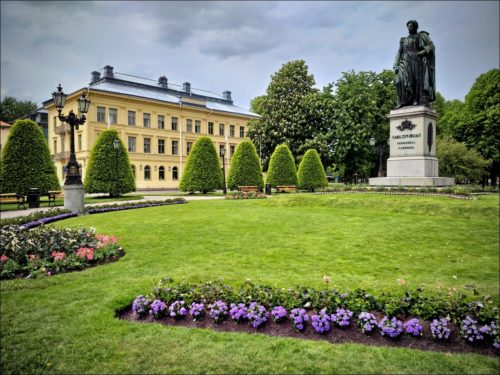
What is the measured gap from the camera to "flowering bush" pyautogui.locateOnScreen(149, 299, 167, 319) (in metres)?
4.32

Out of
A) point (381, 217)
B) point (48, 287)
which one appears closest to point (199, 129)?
point (381, 217)

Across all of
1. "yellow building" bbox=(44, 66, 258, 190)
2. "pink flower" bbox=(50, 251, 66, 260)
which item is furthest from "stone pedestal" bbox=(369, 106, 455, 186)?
"yellow building" bbox=(44, 66, 258, 190)

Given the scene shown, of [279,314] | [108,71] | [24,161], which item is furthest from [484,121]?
[108,71]

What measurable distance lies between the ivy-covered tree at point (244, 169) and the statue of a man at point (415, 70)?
566 inches

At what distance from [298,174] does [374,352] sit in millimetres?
26212

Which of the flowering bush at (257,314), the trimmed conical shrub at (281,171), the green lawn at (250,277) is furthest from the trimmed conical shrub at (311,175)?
the flowering bush at (257,314)

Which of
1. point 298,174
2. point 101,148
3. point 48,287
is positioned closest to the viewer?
point 48,287

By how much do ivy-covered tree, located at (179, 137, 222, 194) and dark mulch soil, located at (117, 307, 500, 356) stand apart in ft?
82.9

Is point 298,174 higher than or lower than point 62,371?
higher

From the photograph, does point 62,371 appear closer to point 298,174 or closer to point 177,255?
point 177,255

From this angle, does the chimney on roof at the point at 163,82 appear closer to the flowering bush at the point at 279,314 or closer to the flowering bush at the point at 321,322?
the flowering bush at the point at 279,314

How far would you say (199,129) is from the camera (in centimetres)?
5288

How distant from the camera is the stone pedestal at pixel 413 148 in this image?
52.6 ft

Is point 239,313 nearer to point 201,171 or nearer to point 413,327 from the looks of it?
point 413,327
